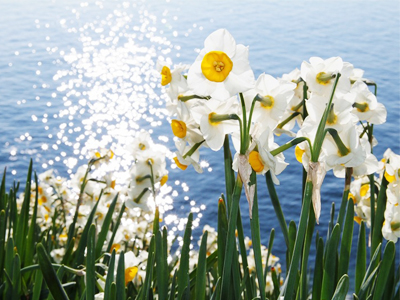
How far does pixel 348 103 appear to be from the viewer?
124 centimetres

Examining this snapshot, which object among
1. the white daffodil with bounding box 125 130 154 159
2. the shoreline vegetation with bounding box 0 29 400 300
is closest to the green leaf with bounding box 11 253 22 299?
the shoreline vegetation with bounding box 0 29 400 300

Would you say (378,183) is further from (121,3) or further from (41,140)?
(121,3)

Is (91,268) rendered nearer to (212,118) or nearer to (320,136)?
(212,118)

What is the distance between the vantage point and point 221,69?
1.16 m

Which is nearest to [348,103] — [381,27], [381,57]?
[381,57]

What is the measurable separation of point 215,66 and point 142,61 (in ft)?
42.2

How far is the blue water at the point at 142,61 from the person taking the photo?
865 cm

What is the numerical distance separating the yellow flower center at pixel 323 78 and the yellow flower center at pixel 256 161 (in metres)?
0.31

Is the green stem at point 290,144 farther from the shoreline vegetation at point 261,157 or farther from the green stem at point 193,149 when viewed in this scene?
the green stem at point 193,149

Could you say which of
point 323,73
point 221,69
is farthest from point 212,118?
point 323,73

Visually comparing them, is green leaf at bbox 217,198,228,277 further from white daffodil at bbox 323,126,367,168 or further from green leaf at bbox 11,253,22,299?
green leaf at bbox 11,253,22,299

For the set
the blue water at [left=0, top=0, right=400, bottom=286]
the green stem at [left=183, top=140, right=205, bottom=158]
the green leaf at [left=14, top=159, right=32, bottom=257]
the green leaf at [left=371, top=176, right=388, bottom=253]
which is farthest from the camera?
the blue water at [left=0, top=0, right=400, bottom=286]

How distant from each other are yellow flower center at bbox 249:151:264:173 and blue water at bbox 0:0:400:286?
208 inches

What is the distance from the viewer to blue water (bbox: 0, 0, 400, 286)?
8648 mm
